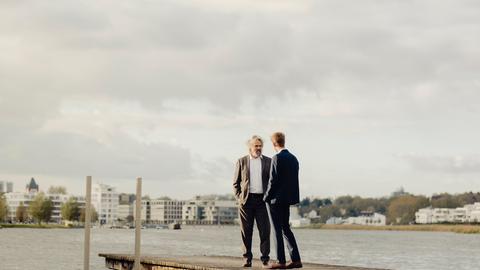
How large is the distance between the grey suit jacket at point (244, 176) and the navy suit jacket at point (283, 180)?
66 centimetres

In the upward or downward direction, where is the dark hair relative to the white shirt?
upward

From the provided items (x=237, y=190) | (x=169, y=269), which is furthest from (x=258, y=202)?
(x=169, y=269)

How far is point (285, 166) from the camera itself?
1950cm

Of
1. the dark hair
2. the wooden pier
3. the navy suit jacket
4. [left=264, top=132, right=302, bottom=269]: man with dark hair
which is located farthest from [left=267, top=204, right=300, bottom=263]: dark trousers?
the dark hair

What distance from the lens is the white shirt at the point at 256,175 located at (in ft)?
66.3

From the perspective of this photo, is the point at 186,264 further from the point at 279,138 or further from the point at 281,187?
the point at 279,138

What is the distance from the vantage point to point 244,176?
20.4 m

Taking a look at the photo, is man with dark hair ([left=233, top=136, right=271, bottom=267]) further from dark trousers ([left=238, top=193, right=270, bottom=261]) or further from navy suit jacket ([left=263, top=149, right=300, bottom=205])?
navy suit jacket ([left=263, top=149, right=300, bottom=205])

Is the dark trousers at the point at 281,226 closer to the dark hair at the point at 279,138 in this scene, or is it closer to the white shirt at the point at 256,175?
the white shirt at the point at 256,175

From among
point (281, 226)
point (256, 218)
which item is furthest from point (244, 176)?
point (281, 226)

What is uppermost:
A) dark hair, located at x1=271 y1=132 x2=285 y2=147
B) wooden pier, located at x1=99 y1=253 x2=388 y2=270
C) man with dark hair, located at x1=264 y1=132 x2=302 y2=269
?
dark hair, located at x1=271 y1=132 x2=285 y2=147

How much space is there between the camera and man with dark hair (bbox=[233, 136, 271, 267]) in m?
20.2

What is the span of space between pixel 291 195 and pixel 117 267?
9.78m

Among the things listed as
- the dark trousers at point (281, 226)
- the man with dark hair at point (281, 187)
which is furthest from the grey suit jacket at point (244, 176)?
the dark trousers at point (281, 226)
